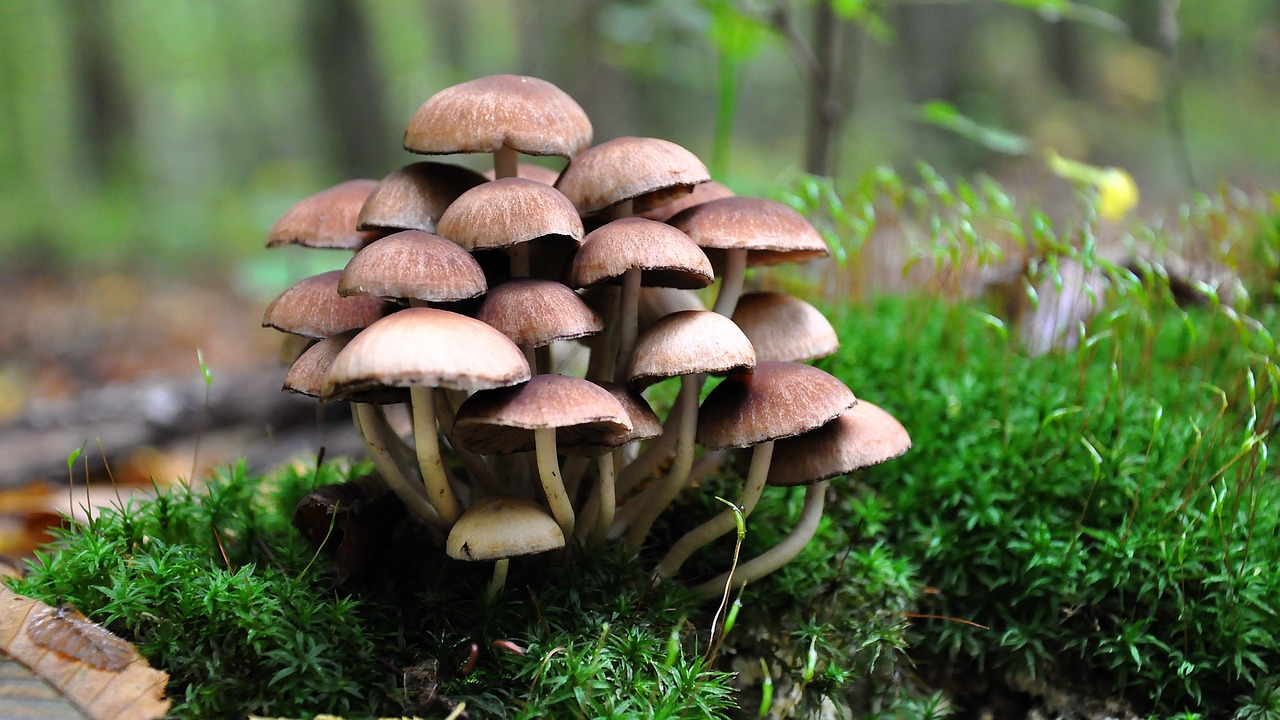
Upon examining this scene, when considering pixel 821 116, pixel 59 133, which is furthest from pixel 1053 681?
pixel 59 133

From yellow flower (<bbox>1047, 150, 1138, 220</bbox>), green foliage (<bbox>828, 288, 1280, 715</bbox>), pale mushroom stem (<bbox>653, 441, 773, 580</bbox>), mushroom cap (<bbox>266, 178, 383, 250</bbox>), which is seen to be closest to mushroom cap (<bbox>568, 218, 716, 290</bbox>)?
pale mushroom stem (<bbox>653, 441, 773, 580</bbox>)

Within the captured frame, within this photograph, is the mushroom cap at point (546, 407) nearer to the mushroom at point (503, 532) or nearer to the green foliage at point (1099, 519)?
the mushroom at point (503, 532)

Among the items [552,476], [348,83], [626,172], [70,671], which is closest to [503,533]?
[552,476]

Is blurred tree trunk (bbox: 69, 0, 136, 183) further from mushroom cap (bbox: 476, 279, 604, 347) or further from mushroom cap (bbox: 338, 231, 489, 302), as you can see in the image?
mushroom cap (bbox: 476, 279, 604, 347)

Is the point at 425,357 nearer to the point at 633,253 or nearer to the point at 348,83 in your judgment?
the point at 633,253

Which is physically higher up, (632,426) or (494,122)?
(494,122)
